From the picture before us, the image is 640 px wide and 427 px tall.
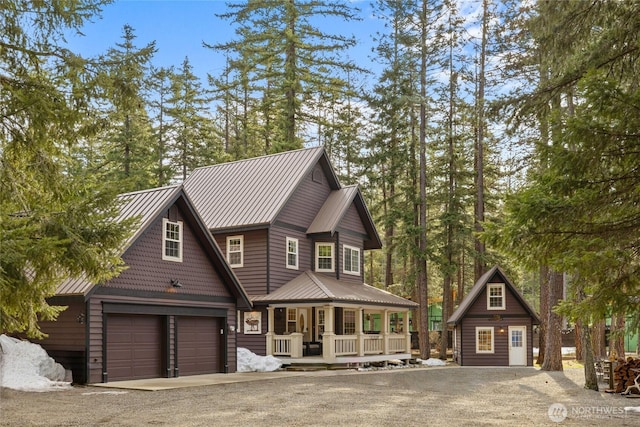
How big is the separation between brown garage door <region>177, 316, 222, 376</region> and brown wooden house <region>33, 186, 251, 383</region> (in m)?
0.03

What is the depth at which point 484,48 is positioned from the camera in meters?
36.8

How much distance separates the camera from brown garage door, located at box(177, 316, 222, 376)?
2172 centimetres

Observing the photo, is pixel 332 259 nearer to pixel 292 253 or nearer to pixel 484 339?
pixel 292 253

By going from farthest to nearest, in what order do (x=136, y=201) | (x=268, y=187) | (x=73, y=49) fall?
(x=268, y=187)
(x=136, y=201)
(x=73, y=49)

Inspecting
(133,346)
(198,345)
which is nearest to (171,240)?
(133,346)

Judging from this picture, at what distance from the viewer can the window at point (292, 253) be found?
28656 millimetres

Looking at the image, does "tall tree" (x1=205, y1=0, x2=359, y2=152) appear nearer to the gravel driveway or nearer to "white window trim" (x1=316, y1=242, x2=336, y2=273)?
"white window trim" (x1=316, y1=242, x2=336, y2=273)

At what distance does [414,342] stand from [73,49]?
35630 mm

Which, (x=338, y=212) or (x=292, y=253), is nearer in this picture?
(x=292, y=253)

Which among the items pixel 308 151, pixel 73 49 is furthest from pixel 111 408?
pixel 308 151

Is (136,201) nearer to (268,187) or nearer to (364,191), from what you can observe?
(268,187)

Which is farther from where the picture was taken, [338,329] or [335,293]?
[338,329]

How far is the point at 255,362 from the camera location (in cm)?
2534

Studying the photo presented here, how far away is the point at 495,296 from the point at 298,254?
9381 mm
